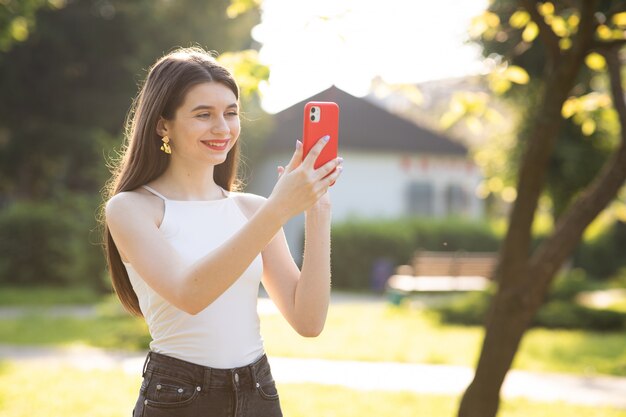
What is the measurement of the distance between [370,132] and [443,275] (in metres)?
9.34

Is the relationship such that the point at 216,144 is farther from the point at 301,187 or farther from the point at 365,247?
the point at 365,247

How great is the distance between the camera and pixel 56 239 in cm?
2170

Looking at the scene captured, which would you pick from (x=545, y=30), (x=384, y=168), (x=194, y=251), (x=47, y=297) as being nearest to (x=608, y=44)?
(x=545, y=30)

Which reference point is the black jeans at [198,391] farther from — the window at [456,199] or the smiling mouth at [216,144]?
the window at [456,199]

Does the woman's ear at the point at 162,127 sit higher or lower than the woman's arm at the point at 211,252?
higher

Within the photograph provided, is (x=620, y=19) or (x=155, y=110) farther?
(x=620, y=19)

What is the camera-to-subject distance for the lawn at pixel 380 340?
11.4 m

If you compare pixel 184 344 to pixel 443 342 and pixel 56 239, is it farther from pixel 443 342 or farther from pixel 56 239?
pixel 56 239

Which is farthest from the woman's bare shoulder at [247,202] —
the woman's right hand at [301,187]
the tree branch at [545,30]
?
the tree branch at [545,30]

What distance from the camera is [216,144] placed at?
2855mm

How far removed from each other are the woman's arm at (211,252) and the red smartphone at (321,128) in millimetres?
31

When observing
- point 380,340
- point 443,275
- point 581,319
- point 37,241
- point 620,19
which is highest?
point 620,19

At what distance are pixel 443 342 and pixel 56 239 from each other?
11736 mm

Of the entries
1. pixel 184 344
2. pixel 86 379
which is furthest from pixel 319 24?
pixel 86 379
